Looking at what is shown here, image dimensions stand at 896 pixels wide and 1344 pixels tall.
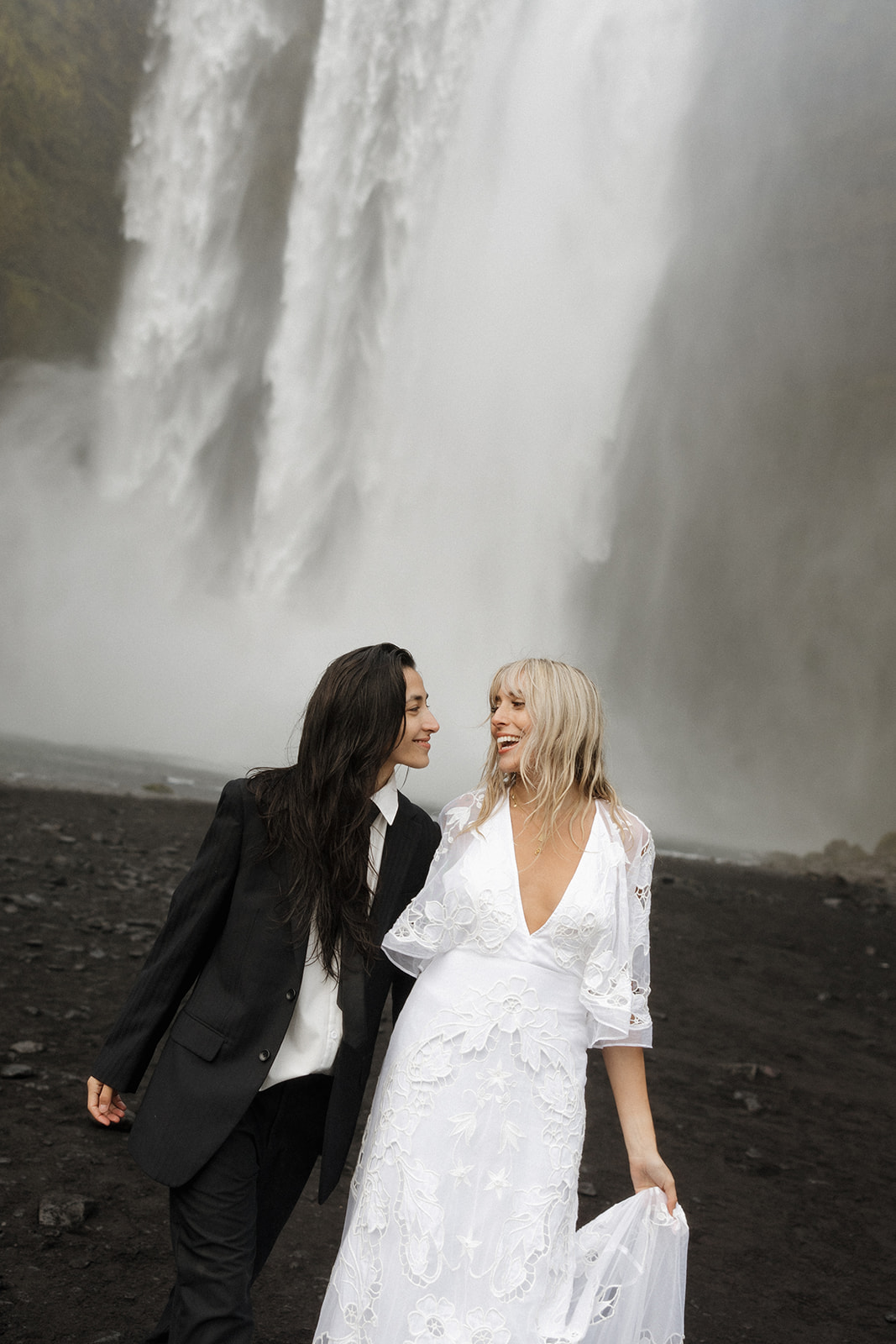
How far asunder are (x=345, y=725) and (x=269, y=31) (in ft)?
146

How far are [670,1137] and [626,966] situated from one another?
15.1 feet

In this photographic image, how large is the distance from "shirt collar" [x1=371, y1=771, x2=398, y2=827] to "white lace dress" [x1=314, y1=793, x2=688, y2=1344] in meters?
0.27

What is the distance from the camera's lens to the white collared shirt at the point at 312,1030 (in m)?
2.72

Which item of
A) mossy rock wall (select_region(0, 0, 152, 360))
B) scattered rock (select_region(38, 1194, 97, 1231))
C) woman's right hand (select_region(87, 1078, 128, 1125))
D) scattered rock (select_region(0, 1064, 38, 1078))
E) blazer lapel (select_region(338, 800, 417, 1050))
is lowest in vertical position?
scattered rock (select_region(38, 1194, 97, 1231))

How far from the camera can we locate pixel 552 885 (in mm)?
2646

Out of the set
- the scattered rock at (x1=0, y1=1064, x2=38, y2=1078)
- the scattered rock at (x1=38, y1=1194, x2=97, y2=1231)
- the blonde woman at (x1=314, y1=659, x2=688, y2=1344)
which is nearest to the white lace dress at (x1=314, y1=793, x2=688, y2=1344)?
the blonde woman at (x1=314, y1=659, x2=688, y2=1344)

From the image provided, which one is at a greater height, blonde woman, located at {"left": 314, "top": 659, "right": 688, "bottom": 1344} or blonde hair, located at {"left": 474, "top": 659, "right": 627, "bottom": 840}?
blonde hair, located at {"left": 474, "top": 659, "right": 627, "bottom": 840}

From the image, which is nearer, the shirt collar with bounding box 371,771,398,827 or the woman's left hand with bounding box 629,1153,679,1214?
the woman's left hand with bounding box 629,1153,679,1214

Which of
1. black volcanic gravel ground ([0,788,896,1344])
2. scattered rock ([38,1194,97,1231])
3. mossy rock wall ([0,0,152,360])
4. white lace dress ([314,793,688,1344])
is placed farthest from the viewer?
mossy rock wall ([0,0,152,360])

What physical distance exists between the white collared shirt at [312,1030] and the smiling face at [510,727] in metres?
0.70

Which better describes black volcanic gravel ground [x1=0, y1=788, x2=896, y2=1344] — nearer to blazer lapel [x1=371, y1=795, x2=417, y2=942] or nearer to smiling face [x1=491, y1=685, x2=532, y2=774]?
blazer lapel [x1=371, y1=795, x2=417, y2=942]

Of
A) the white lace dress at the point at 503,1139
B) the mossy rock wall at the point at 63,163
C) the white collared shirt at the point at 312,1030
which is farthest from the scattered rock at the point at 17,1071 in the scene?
the mossy rock wall at the point at 63,163

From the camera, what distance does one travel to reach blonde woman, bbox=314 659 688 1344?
2.35 meters

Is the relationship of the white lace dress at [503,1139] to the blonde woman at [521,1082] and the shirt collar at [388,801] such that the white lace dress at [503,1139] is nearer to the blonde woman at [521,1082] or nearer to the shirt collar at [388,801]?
the blonde woman at [521,1082]
